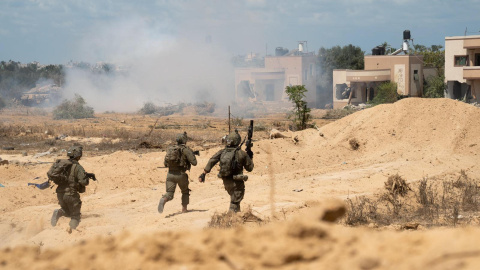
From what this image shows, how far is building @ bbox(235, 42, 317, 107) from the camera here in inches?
2349

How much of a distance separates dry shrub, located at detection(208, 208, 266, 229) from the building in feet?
163

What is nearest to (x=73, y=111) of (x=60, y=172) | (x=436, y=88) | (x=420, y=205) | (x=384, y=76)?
(x=384, y=76)

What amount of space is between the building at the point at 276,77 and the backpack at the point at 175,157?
1908 inches

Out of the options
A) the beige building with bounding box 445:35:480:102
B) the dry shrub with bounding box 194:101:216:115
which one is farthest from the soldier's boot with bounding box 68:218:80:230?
the dry shrub with bounding box 194:101:216:115

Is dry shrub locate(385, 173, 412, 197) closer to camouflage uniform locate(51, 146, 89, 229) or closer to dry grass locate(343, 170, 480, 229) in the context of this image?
dry grass locate(343, 170, 480, 229)

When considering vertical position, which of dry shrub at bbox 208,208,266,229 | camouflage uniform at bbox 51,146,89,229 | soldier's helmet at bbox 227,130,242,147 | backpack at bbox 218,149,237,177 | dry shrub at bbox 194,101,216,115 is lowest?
dry shrub at bbox 194,101,216,115

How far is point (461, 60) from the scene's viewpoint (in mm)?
41844

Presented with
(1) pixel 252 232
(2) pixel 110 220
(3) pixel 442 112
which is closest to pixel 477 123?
(3) pixel 442 112

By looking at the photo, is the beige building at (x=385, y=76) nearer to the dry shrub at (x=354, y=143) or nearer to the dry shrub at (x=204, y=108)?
the dry shrub at (x=204, y=108)

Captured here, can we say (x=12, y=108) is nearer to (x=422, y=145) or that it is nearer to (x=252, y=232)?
(x=422, y=145)

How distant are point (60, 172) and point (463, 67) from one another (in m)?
35.0

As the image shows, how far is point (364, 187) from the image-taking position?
43.8ft

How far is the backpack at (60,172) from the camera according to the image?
10.1 metres

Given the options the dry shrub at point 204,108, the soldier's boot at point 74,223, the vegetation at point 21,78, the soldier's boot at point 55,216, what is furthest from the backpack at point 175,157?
the vegetation at point 21,78
